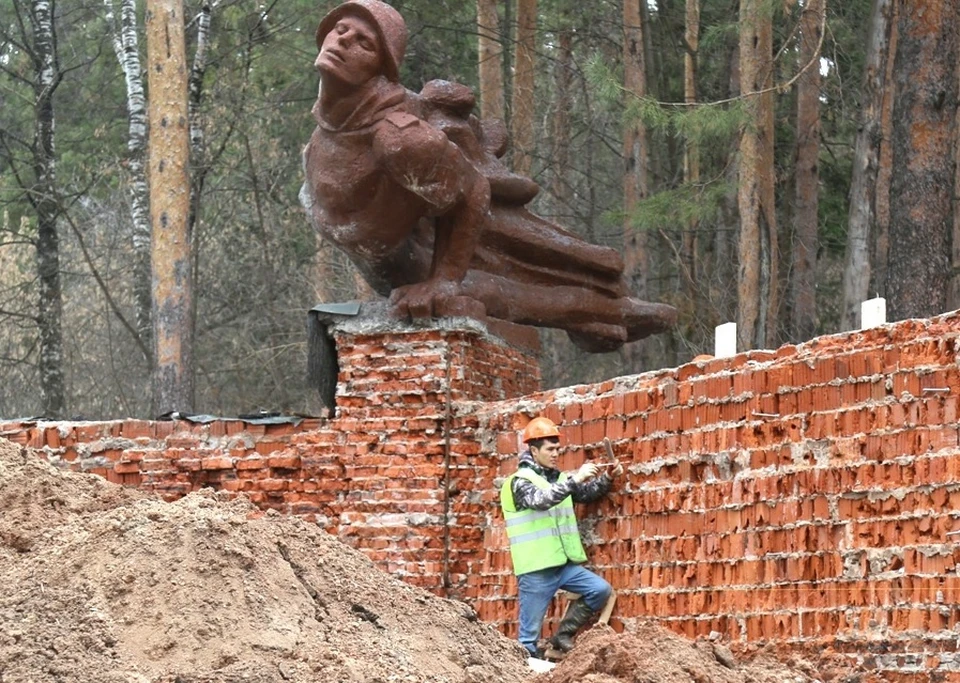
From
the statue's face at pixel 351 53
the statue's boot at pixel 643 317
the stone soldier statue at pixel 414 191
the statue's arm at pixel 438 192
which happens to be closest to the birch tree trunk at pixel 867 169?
the statue's boot at pixel 643 317

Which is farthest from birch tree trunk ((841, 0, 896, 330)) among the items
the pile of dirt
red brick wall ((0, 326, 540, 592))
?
the pile of dirt

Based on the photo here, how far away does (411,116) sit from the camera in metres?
10.4

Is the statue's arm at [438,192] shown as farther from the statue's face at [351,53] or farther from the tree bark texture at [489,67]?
the tree bark texture at [489,67]

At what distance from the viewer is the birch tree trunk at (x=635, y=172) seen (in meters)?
21.6

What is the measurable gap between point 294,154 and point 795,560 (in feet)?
65.7

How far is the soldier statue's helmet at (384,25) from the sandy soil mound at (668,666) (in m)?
4.19

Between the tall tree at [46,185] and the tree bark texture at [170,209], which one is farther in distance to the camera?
the tall tree at [46,185]

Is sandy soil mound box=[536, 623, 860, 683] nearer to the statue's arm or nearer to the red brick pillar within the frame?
the red brick pillar

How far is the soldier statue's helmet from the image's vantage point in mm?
10523

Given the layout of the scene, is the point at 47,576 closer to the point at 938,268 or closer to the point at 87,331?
the point at 938,268

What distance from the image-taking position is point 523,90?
2145 cm

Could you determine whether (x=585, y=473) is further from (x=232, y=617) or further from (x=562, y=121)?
(x=562, y=121)

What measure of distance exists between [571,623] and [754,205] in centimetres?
1005

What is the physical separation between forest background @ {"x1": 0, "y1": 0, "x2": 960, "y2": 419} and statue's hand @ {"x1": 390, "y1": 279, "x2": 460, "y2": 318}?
20.9 ft
